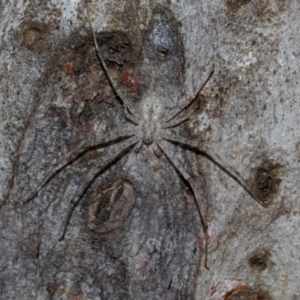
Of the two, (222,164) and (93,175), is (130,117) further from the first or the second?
(222,164)

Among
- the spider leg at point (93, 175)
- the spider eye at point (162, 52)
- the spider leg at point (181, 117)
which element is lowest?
the spider leg at point (93, 175)

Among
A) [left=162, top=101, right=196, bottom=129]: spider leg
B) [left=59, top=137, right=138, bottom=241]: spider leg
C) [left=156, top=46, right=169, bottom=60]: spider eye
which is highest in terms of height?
[left=156, top=46, right=169, bottom=60]: spider eye

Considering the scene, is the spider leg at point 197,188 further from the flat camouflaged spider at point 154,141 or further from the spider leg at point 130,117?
the spider leg at point 130,117

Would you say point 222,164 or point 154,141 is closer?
point 222,164

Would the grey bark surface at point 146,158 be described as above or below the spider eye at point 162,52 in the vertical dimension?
below

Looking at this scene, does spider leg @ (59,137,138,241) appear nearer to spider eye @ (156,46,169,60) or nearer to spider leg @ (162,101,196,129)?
spider leg @ (162,101,196,129)

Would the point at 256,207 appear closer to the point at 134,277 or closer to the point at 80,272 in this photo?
the point at 134,277

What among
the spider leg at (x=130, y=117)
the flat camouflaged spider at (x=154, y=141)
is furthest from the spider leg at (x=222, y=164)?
the spider leg at (x=130, y=117)

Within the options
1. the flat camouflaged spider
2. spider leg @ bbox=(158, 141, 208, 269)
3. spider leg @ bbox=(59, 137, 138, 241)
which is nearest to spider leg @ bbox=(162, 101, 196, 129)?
the flat camouflaged spider

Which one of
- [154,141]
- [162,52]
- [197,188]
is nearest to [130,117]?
[154,141]
